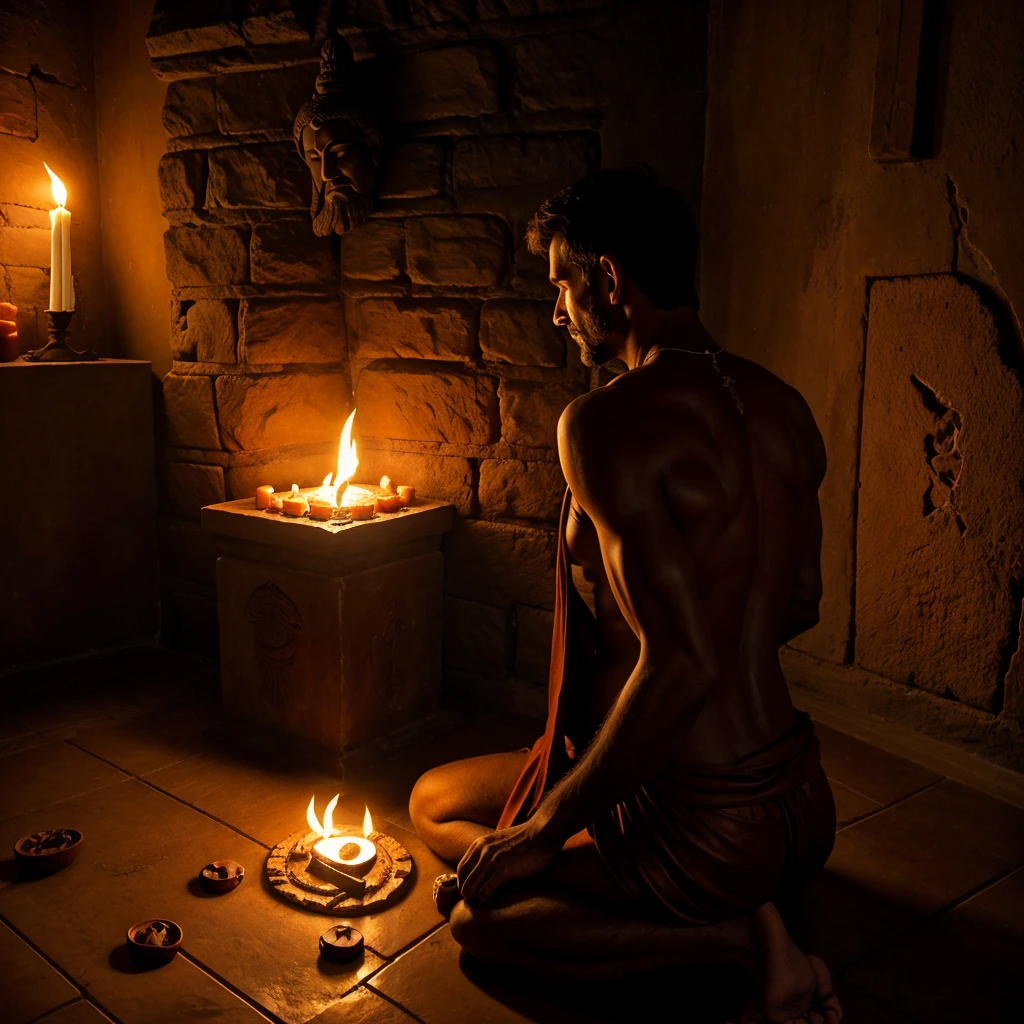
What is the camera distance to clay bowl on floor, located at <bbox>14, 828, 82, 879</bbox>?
2.84 meters

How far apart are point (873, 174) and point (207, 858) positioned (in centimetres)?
309

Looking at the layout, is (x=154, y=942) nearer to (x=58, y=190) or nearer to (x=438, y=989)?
(x=438, y=989)

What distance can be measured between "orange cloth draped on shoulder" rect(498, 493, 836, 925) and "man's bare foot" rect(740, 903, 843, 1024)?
0.06 metres

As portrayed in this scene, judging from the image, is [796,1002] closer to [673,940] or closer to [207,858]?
[673,940]

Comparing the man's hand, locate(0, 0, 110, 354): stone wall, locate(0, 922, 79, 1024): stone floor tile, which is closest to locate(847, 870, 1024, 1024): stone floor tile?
the man's hand

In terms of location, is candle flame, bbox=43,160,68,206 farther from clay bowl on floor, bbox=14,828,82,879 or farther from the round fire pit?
the round fire pit

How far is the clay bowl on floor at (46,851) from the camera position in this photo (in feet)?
9.30

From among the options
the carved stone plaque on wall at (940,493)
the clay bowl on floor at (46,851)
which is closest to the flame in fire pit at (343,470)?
the clay bowl on floor at (46,851)

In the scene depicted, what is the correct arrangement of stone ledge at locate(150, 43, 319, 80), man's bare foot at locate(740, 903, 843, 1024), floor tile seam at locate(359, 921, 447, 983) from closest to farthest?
man's bare foot at locate(740, 903, 843, 1024)
floor tile seam at locate(359, 921, 447, 983)
stone ledge at locate(150, 43, 319, 80)

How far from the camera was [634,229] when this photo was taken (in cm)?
224

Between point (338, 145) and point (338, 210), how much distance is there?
0.24 m

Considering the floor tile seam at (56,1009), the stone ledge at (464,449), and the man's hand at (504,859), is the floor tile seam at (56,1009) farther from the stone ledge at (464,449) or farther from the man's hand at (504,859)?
the stone ledge at (464,449)

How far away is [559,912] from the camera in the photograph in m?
2.27

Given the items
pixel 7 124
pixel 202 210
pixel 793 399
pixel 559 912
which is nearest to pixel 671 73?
pixel 793 399
